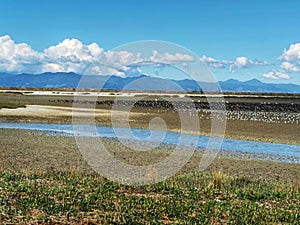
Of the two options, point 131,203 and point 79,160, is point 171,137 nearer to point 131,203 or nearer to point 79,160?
point 79,160

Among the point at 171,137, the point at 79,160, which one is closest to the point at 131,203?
the point at 79,160

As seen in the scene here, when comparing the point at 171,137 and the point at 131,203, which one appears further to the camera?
the point at 171,137

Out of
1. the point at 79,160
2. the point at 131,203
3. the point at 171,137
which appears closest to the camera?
the point at 131,203

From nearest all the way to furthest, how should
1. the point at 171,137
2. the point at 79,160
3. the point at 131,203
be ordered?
1. the point at 131,203
2. the point at 79,160
3. the point at 171,137

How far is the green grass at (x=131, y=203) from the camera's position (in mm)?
11789

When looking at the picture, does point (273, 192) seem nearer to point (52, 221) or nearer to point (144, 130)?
point (52, 221)

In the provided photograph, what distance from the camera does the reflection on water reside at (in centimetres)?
3293

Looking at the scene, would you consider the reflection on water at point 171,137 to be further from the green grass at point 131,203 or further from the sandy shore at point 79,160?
the green grass at point 131,203

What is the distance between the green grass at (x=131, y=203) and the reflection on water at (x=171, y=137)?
1515 centimetres

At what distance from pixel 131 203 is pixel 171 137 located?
26.4 meters

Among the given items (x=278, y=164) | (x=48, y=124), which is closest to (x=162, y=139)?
(x=278, y=164)

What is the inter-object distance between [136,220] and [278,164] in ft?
58.4

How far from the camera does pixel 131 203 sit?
1338cm

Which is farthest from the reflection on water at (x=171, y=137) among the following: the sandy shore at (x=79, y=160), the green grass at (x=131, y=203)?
the green grass at (x=131, y=203)
